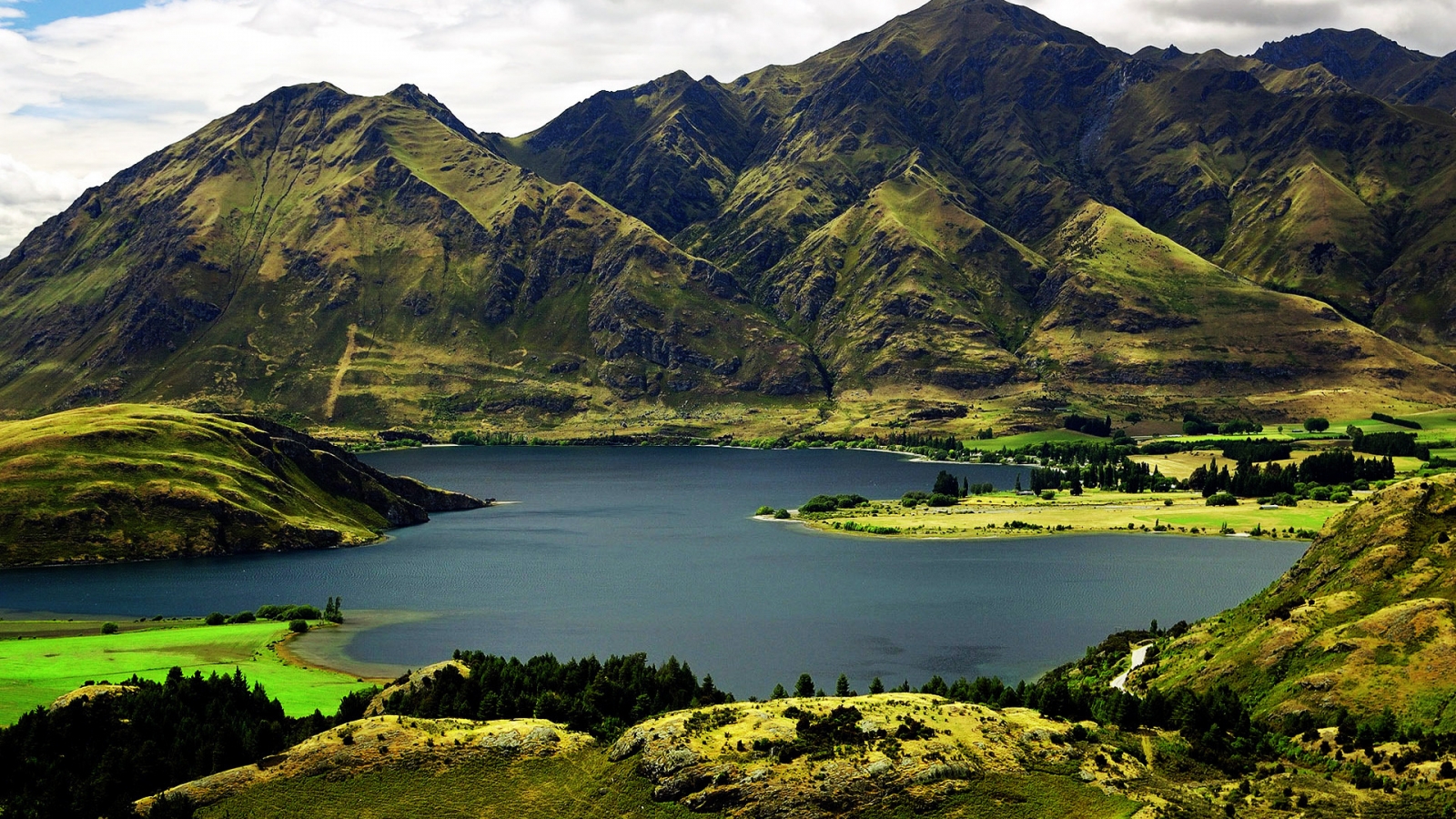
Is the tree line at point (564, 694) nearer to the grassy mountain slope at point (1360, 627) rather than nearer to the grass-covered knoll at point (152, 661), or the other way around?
the grass-covered knoll at point (152, 661)

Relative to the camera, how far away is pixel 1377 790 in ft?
267

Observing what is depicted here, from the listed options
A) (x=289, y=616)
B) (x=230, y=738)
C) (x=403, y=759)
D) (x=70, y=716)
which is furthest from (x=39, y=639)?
(x=403, y=759)

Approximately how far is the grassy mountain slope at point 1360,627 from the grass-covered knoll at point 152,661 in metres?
87.0

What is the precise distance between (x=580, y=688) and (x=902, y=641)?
61250mm

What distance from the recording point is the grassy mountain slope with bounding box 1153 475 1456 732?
98.1m

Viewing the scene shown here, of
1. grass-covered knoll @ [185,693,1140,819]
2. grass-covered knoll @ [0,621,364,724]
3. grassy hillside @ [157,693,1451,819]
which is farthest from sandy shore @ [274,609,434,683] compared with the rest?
grassy hillside @ [157,693,1451,819]

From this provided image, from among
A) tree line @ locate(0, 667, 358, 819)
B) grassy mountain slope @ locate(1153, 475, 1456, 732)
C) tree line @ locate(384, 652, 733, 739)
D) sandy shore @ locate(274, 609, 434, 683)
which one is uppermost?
grassy mountain slope @ locate(1153, 475, 1456, 732)

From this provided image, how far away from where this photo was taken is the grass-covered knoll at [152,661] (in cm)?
12900

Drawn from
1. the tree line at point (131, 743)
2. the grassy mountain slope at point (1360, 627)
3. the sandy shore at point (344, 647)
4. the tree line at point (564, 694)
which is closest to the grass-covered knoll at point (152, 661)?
the sandy shore at point (344, 647)

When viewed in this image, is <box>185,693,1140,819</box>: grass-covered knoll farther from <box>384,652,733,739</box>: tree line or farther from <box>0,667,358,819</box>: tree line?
<box>384,652,733,739</box>: tree line

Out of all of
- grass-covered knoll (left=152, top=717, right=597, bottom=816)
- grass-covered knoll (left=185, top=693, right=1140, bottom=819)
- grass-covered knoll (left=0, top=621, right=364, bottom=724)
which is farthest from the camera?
grass-covered knoll (left=0, top=621, right=364, bottom=724)

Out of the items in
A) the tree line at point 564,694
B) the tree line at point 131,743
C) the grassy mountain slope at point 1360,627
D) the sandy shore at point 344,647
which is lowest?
the sandy shore at point 344,647

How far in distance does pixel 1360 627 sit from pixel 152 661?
130802 millimetres

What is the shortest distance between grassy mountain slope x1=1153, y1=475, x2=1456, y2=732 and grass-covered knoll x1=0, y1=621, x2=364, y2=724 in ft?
285
